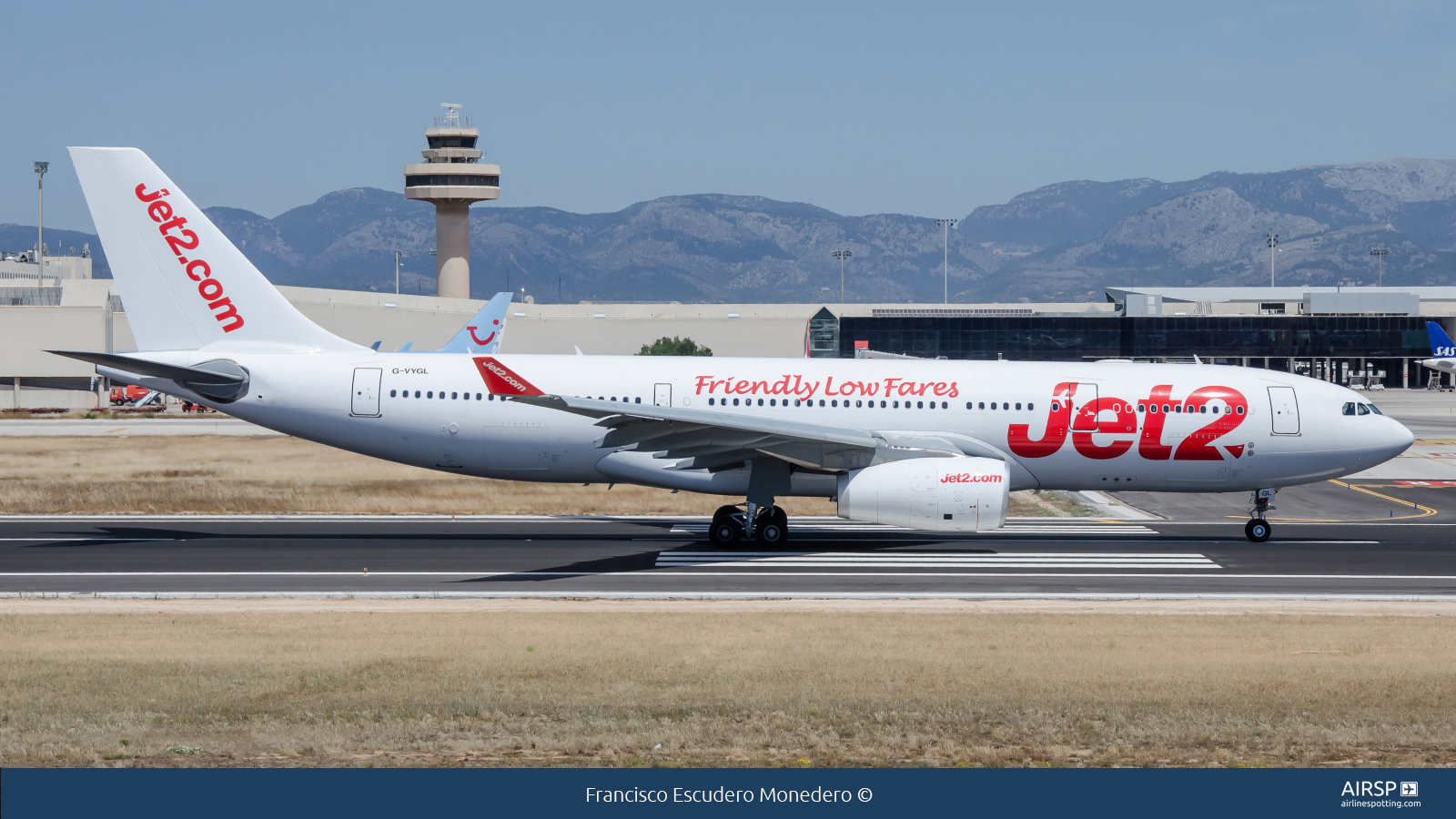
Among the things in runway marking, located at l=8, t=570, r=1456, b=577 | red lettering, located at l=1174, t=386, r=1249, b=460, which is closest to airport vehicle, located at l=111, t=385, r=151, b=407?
runway marking, located at l=8, t=570, r=1456, b=577

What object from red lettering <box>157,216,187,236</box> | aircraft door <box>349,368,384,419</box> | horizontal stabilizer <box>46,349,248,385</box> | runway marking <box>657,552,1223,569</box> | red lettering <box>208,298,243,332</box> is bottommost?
runway marking <box>657,552,1223,569</box>

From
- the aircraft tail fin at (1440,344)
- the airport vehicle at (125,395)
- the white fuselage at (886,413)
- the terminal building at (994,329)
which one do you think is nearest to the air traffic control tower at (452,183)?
the terminal building at (994,329)

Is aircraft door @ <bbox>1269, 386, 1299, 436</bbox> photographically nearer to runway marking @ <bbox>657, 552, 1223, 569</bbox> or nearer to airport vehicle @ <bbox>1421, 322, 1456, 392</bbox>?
runway marking @ <bbox>657, 552, 1223, 569</bbox>

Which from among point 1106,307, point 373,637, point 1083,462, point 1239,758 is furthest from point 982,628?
point 1106,307

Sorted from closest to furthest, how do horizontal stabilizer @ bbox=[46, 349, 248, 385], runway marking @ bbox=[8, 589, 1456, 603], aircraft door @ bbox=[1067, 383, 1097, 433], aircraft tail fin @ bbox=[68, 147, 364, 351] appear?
runway marking @ bbox=[8, 589, 1456, 603] → horizontal stabilizer @ bbox=[46, 349, 248, 385] → aircraft door @ bbox=[1067, 383, 1097, 433] → aircraft tail fin @ bbox=[68, 147, 364, 351]

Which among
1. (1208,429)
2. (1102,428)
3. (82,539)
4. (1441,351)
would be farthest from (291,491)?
(1441,351)

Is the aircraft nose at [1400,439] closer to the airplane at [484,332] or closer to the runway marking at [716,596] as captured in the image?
the runway marking at [716,596]

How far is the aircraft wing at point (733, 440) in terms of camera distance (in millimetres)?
25516

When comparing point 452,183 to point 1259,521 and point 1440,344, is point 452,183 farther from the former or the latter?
point 1259,521

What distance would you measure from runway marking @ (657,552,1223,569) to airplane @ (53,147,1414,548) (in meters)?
1.37

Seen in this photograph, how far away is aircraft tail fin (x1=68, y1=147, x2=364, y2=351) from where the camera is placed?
29.2 m

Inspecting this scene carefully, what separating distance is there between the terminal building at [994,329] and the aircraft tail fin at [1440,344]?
2937 centimetres

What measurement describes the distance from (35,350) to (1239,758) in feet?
376

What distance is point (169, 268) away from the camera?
29.5 m
